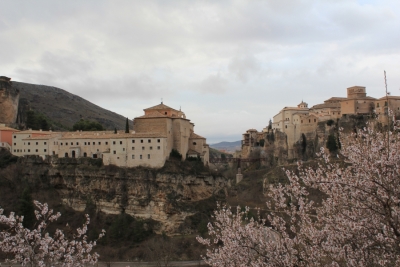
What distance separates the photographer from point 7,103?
2383 inches

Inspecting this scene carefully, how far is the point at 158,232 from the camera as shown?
137ft

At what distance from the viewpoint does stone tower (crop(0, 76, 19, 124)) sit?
60156 mm

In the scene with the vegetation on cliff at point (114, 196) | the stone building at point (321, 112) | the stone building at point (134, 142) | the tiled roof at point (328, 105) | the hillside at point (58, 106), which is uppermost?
the hillside at point (58, 106)

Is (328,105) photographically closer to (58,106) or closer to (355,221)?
(355,221)

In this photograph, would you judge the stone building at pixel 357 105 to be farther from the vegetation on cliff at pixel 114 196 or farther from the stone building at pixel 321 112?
the vegetation on cliff at pixel 114 196

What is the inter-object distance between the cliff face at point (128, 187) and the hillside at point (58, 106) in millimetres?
51441

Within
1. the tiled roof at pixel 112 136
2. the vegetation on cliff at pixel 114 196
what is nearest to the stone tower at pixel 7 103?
the vegetation on cliff at pixel 114 196

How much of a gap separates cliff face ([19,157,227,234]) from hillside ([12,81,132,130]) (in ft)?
169

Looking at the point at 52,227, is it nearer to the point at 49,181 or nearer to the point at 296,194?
the point at 49,181

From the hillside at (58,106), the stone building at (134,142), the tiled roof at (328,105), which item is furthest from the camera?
the hillside at (58,106)

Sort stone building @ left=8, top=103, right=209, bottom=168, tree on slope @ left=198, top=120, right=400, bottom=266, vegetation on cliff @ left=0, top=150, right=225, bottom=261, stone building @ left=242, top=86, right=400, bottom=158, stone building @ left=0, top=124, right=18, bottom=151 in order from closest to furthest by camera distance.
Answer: tree on slope @ left=198, top=120, right=400, bottom=266 → vegetation on cliff @ left=0, top=150, right=225, bottom=261 → stone building @ left=8, top=103, right=209, bottom=168 → stone building @ left=0, top=124, right=18, bottom=151 → stone building @ left=242, top=86, right=400, bottom=158

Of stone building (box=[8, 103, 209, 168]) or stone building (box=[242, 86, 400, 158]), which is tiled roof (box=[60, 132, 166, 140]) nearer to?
stone building (box=[8, 103, 209, 168])

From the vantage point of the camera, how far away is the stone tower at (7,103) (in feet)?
197

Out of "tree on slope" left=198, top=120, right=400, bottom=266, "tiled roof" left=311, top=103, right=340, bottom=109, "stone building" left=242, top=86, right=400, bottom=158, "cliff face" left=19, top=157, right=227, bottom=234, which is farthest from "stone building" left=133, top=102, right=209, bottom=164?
"tree on slope" left=198, top=120, right=400, bottom=266
